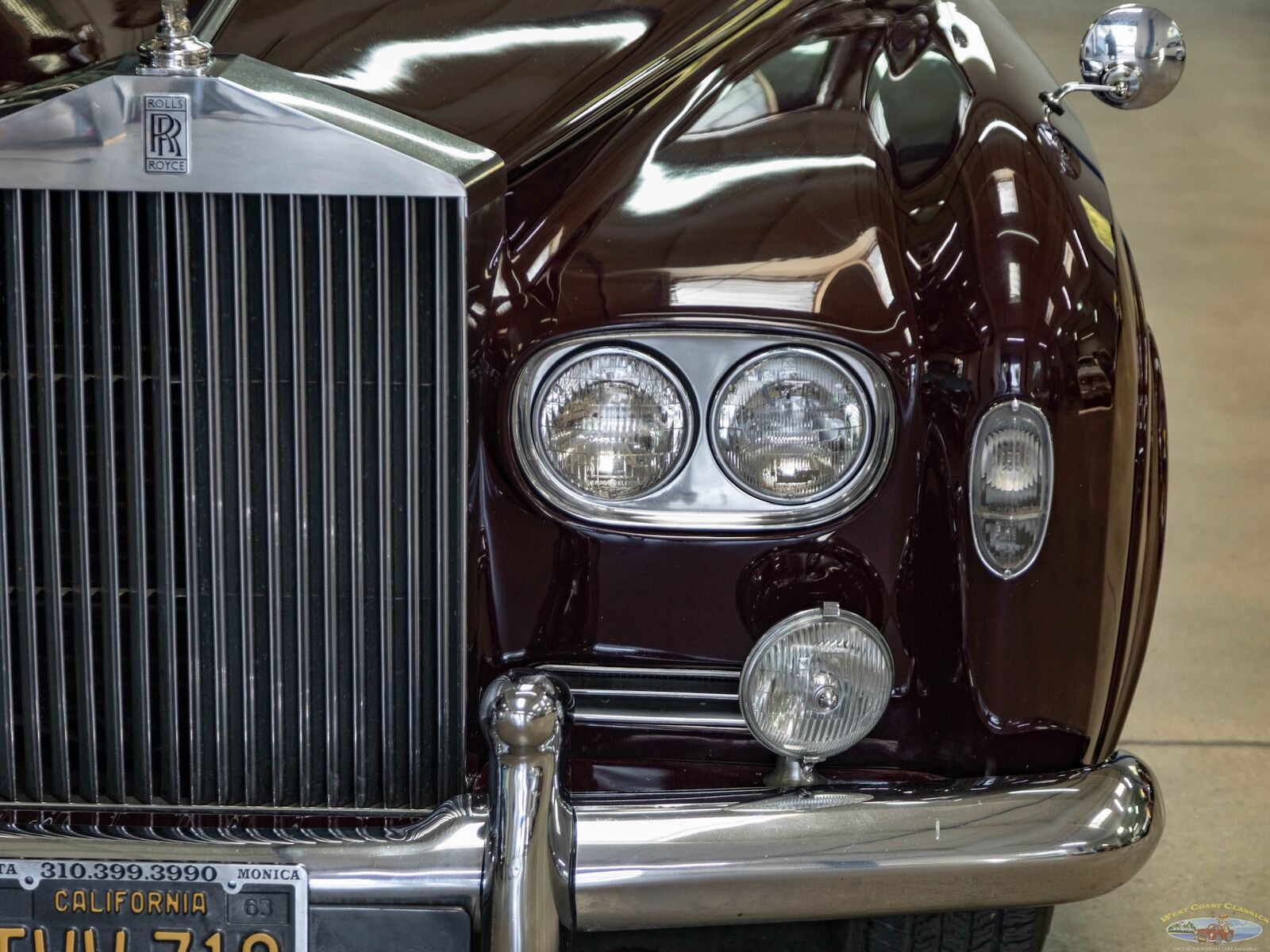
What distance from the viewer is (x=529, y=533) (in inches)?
59.8

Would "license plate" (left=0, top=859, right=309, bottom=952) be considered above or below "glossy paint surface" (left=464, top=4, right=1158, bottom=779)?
below

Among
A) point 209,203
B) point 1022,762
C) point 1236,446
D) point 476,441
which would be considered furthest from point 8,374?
point 1236,446

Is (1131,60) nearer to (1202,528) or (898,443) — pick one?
(898,443)

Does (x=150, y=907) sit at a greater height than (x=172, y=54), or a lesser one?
lesser

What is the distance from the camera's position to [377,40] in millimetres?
1876

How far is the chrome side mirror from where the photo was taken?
6.61 ft

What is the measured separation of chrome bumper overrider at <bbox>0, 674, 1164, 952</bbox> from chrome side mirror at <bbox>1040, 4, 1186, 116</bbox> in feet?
3.42

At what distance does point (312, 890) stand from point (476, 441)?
473mm

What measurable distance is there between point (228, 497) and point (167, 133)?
37 cm

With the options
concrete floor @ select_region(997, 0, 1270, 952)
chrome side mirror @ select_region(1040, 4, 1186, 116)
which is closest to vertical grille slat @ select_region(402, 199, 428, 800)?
chrome side mirror @ select_region(1040, 4, 1186, 116)

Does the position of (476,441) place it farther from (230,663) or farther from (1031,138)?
(1031,138)

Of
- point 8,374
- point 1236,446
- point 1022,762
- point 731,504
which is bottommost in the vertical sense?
point 1236,446

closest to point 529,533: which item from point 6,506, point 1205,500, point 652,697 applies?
point 652,697

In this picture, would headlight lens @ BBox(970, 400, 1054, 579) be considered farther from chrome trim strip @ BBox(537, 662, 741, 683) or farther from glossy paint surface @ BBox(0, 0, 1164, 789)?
chrome trim strip @ BBox(537, 662, 741, 683)
